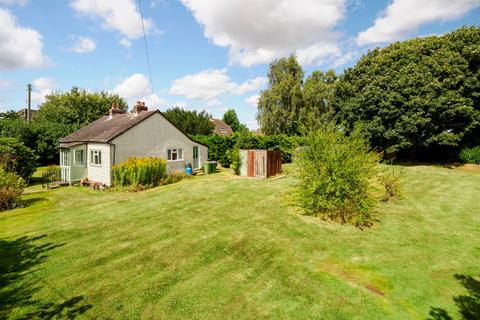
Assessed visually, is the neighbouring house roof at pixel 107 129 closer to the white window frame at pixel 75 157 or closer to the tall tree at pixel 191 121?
the white window frame at pixel 75 157

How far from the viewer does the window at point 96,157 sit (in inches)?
775

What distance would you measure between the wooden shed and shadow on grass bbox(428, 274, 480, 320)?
45.4 feet

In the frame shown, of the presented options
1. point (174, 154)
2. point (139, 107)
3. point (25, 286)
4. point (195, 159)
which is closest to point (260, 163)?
point (174, 154)

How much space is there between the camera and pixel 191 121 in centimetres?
3741

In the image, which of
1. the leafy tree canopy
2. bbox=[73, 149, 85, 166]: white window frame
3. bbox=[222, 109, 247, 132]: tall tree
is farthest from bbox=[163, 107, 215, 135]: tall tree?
bbox=[222, 109, 247, 132]: tall tree

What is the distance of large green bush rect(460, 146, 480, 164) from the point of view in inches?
984

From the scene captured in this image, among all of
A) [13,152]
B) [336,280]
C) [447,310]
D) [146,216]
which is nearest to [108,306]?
[336,280]

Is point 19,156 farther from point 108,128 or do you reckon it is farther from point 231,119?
point 231,119

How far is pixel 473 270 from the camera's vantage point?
7.15m

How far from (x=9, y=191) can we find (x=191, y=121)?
83.4 feet

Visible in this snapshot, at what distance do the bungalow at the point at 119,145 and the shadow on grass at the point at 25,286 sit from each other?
10.7 m

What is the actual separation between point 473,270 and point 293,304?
5522 mm

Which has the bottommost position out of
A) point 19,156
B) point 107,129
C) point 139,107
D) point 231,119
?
point 19,156

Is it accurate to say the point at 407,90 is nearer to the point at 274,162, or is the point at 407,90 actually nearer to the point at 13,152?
the point at 274,162
